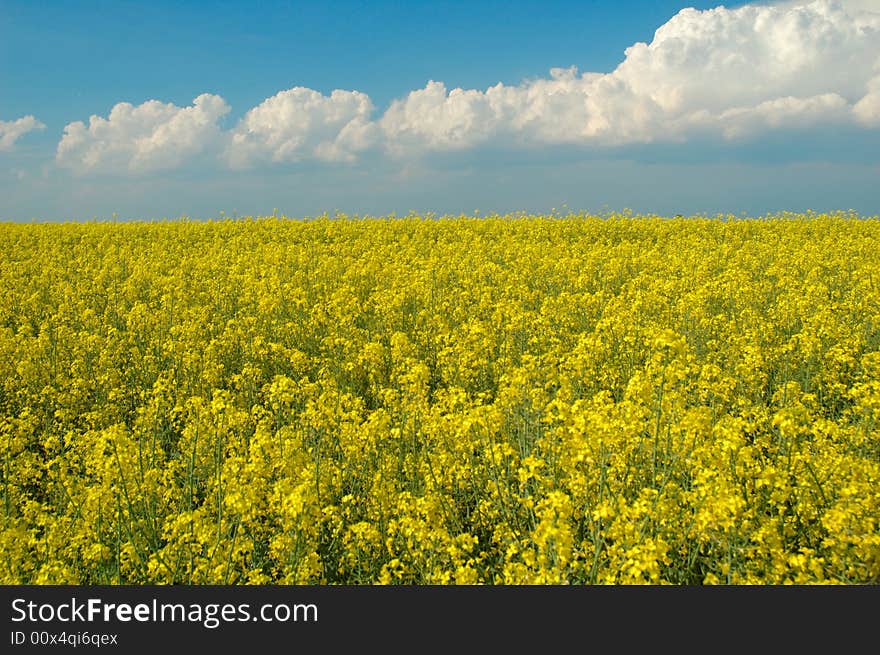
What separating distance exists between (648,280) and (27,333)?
34.8 ft

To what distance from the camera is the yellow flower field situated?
3791 millimetres

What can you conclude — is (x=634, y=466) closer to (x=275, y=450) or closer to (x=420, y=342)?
(x=275, y=450)

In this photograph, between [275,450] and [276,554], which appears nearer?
[276,554]

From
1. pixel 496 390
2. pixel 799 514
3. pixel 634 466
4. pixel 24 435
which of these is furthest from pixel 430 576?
pixel 24 435

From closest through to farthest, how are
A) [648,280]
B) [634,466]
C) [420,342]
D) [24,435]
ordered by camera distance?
[634,466] → [24,435] → [420,342] → [648,280]

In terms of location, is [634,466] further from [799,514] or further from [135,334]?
[135,334]

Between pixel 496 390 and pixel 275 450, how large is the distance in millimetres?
2943

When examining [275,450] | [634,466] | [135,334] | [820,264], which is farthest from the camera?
[820,264]

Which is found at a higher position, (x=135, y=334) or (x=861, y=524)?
(x=135, y=334)

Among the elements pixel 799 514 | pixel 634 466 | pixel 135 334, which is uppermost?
pixel 135 334

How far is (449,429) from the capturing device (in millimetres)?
5035

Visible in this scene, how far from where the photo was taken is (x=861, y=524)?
358 cm

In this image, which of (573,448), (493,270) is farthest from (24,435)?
(493,270)

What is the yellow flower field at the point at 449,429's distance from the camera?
379 cm
